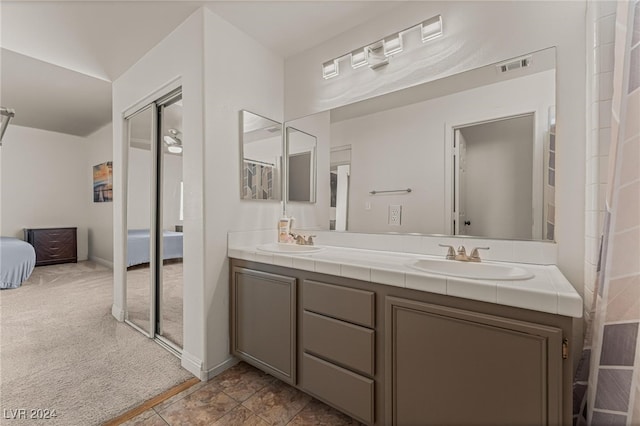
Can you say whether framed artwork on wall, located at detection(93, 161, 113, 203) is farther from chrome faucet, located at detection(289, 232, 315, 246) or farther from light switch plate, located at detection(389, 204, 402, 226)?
light switch plate, located at detection(389, 204, 402, 226)

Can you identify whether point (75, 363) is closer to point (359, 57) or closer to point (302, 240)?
point (302, 240)

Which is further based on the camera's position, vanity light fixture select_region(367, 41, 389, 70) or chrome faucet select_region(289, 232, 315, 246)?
chrome faucet select_region(289, 232, 315, 246)

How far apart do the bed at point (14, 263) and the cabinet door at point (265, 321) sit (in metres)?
4.04

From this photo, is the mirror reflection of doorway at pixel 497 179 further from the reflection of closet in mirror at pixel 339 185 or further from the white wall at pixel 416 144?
the reflection of closet in mirror at pixel 339 185

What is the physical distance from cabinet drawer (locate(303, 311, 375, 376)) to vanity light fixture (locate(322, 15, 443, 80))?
170 centimetres

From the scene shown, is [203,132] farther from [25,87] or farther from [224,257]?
[25,87]

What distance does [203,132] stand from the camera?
1.88 m

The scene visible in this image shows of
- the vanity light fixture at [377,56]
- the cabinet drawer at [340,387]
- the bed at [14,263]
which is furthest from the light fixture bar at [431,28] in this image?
the bed at [14,263]

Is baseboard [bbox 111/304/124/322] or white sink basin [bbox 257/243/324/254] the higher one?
white sink basin [bbox 257/243/324/254]

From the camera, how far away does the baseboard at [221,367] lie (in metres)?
1.91

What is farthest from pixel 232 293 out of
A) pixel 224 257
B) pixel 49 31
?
pixel 49 31

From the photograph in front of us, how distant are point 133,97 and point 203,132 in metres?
1.31

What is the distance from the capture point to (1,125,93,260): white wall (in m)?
5.33

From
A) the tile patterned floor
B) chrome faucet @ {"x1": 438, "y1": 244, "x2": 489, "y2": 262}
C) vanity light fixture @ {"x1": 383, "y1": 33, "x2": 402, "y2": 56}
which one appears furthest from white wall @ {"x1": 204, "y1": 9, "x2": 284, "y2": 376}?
chrome faucet @ {"x1": 438, "y1": 244, "x2": 489, "y2": 262}
